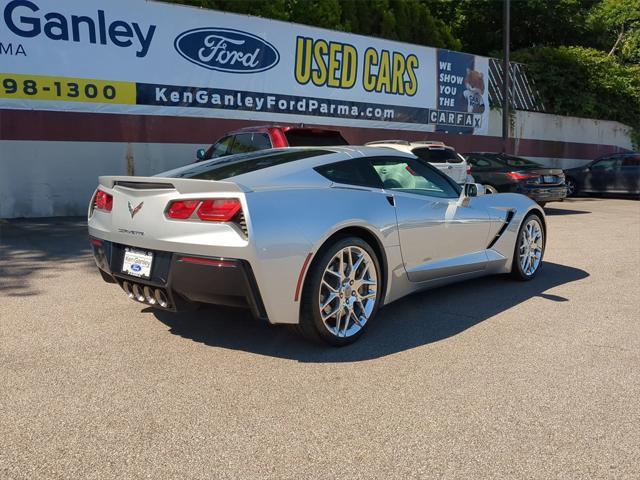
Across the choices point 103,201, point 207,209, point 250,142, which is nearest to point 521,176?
point 250,142

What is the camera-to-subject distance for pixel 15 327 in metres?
4.33

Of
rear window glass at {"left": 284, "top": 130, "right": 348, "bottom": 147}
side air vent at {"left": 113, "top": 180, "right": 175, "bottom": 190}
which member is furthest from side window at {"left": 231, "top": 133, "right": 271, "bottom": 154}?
side air vent at {"left": 113, "top": 180, "right": 175, "bottom": 190}

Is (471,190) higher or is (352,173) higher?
(352,173)

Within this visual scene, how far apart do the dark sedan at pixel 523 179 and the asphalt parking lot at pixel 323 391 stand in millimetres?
6890

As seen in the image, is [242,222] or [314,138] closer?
[242,222]

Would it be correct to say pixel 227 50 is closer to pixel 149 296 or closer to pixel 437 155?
pixel 437 155

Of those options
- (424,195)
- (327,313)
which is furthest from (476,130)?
(327,313)

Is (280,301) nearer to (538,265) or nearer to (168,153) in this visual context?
(538,265)

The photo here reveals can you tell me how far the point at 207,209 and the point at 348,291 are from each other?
3.75 feet

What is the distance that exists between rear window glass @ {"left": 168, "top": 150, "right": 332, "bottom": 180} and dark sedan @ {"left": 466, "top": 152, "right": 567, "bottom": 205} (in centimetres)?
783

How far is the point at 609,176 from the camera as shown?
57.5 feet

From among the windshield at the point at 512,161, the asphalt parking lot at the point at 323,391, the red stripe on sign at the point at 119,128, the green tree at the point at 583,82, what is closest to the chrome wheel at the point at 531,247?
the asphalt parking lot at the point at 323,391

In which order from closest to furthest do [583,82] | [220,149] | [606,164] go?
[220,149] < [606,164] < [583,82]

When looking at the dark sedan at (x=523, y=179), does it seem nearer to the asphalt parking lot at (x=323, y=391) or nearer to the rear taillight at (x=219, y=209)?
the asphalt parking lot at (x=323, y=391)
